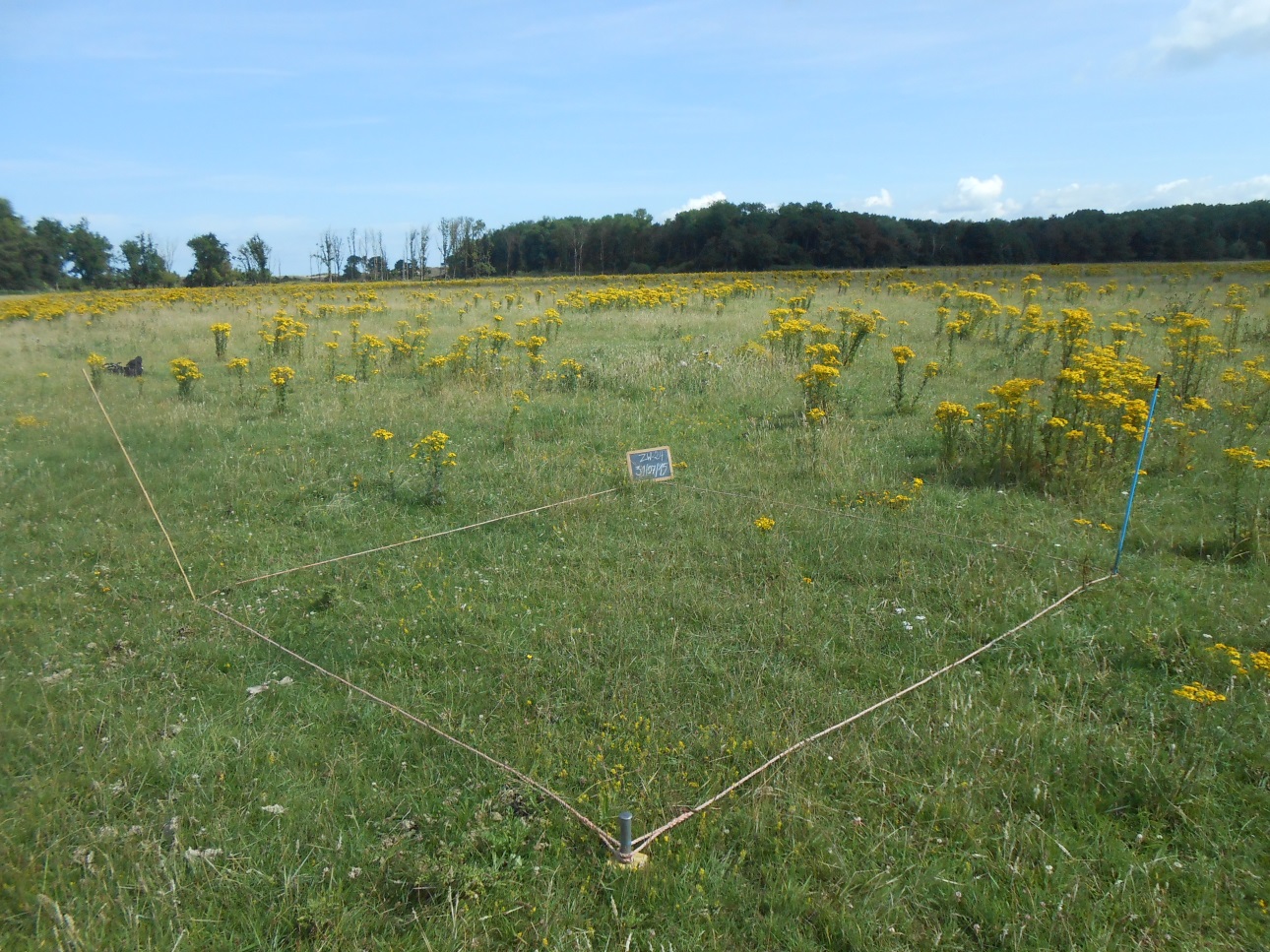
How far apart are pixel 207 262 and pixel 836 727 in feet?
170

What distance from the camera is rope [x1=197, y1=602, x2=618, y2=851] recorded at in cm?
260

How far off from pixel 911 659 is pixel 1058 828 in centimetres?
105

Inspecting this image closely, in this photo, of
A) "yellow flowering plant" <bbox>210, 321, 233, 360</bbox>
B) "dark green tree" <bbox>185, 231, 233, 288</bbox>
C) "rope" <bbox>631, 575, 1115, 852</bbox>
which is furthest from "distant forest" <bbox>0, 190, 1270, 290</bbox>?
"rope" <bbox>631, 575, 1115, 852</bbox>

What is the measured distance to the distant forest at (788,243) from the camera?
37.0 meters

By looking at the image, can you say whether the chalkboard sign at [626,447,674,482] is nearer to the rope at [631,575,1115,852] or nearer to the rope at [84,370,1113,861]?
the rope at [84,370,1113,861]

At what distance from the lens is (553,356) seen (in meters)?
11.9

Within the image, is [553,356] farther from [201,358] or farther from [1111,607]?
[1111,607]

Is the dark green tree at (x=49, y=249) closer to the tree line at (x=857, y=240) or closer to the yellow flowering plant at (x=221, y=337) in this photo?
the yellow flowering plant at (x=221, y=337)

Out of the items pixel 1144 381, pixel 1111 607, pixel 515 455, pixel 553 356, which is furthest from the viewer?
pixel 553 356

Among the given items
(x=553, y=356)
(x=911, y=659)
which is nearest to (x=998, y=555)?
(x=911, y=659)

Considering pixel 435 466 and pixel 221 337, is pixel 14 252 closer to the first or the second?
pixel 435 466

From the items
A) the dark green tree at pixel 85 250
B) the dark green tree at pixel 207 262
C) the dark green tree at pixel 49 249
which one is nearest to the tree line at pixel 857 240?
the dark green tree at pixel 207 262

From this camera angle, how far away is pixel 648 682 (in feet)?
11.2

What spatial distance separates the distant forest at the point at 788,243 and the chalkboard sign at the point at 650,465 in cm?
2223
